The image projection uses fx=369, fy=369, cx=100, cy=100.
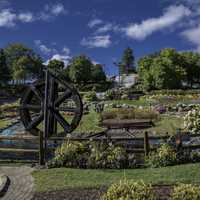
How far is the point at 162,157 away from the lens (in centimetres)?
1212

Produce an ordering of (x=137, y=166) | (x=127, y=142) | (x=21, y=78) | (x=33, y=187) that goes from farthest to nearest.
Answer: (x=21, y=78) < (x=127, y=142) < (x=137, y=166) < (x=33, y=187)

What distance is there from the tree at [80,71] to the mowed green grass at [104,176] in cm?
8039

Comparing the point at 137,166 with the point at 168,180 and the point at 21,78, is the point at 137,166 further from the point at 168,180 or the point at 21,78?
the point at 21,78

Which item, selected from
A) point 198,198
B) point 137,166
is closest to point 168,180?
point 137,166

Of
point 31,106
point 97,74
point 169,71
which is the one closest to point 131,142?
point 31,106

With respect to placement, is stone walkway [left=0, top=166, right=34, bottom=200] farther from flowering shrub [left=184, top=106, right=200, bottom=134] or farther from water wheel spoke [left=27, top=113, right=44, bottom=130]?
flowering shrub [left=184, top=106, right=200, bottom=134]

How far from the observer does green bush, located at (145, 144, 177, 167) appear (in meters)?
12.1

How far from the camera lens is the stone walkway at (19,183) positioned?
9.35 meters

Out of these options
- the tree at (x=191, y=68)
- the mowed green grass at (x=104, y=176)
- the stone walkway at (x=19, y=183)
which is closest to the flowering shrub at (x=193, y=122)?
the mowed green grass at (x=104, y=176)

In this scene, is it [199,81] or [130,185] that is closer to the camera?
[130,185]

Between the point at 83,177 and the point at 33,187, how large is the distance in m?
1.53

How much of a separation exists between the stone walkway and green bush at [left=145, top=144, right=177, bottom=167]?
3913 millimetres

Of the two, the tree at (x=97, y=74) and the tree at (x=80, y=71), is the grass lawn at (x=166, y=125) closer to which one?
the tree at (x=80, y=71)

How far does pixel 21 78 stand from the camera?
279ft
